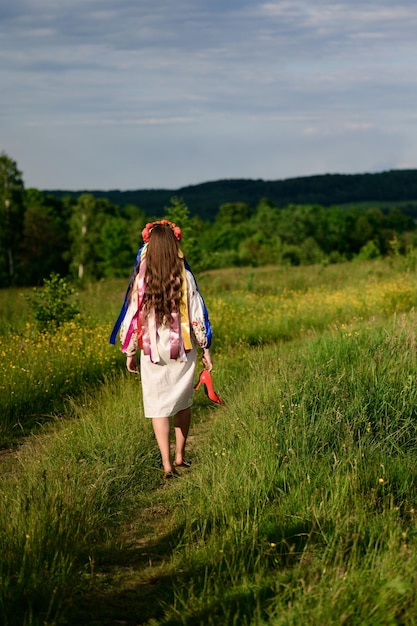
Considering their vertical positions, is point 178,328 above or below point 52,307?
above

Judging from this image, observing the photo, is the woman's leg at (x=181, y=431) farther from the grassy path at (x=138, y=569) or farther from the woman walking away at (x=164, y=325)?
the grassy path at (x=138, y=569)

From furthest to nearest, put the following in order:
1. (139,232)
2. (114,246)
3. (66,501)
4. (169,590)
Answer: (114,246), (139,232), (66,501), (169,590)

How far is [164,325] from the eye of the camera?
20.3 ft

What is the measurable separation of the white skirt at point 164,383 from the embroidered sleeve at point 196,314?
0.14 meters

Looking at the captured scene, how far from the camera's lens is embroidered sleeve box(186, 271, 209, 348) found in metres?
6.22

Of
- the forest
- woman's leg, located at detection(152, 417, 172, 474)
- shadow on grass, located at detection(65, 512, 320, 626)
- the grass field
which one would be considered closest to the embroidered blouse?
woman's leg, located at detection(152, 417, 172, 474)

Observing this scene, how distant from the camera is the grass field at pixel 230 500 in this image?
3.75 metres

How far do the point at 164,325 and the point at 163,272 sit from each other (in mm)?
431

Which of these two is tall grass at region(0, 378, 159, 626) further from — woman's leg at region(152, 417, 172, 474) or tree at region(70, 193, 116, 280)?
tree at region(70, 193, 116, 280)

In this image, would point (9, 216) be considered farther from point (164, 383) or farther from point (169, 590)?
point (169, 590)

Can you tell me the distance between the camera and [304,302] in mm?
15617

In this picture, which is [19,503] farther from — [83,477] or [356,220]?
[356,220]

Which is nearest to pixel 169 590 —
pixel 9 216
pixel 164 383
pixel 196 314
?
pixel 164 383

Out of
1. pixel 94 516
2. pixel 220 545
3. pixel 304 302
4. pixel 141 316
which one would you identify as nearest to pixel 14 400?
pixel 141 316
